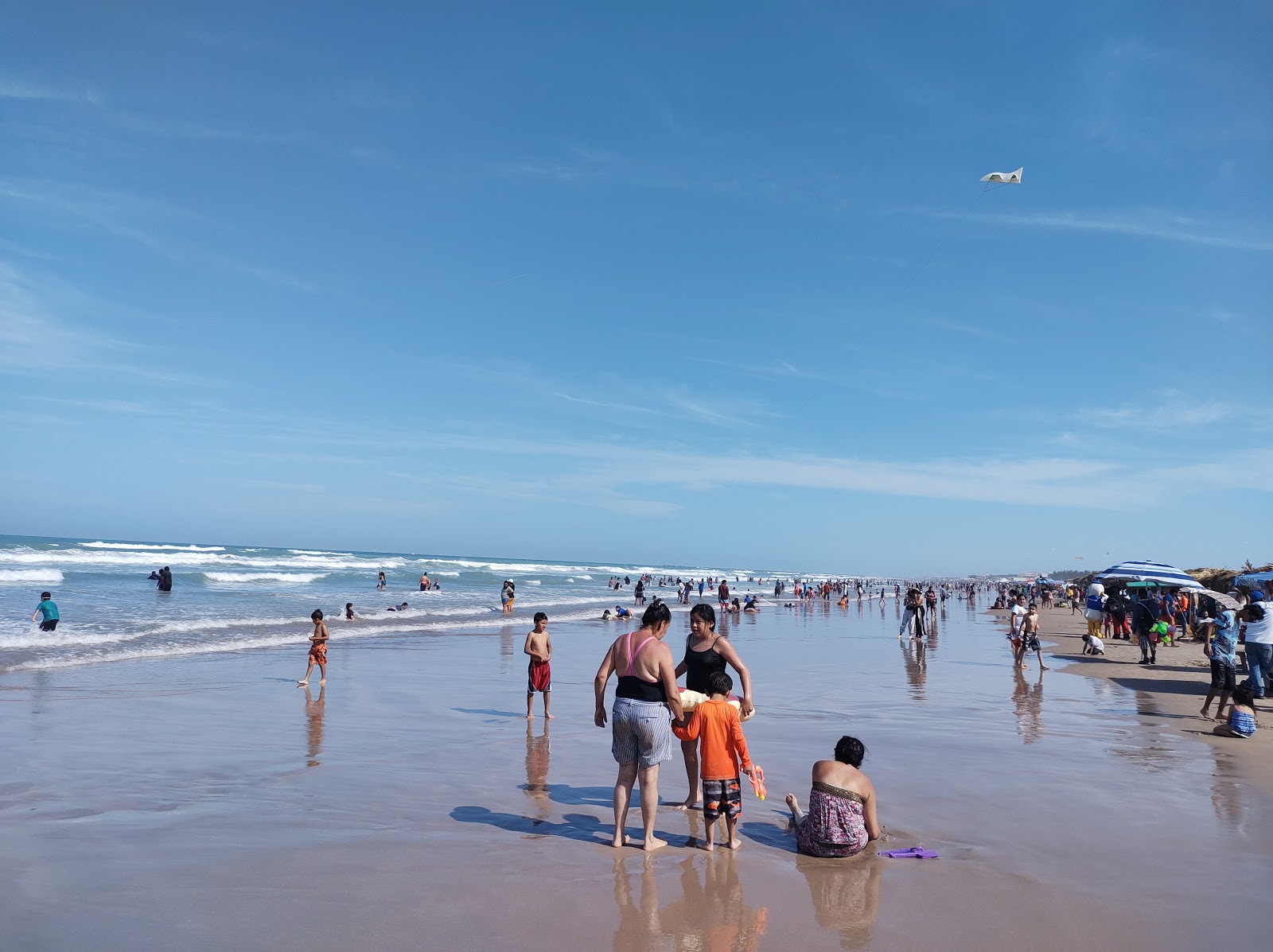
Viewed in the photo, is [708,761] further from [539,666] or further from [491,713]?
[491,713]

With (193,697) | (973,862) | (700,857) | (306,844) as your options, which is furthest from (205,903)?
(193,697)

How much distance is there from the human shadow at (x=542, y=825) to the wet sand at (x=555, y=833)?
4 cm

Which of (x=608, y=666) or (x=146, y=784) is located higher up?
(x=608, y=666)

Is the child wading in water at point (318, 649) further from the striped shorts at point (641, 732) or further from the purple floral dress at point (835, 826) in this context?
the purple floral dress at point (835, 826)

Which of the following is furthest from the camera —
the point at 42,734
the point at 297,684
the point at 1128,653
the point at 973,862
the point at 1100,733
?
the point at 1128,653

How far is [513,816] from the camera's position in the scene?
22.0 ft

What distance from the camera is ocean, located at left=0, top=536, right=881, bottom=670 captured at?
19547mm

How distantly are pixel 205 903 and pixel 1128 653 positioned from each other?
22.2 metres

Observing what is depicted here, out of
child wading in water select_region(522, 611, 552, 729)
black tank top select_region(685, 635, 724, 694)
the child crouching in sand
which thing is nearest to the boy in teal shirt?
child wading in water select_region(522, 611, 552, 729)

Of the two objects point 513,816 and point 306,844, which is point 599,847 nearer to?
point 513,816

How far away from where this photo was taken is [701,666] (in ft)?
21.8

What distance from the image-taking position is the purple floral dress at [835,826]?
5.65 meters

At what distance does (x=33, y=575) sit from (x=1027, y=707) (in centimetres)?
5726

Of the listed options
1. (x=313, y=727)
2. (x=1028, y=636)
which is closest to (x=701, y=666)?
(x=313, y=727)
